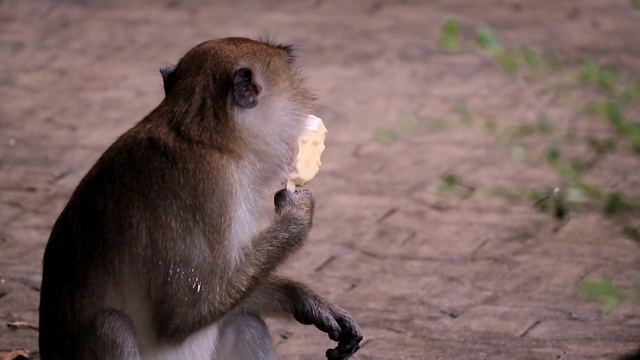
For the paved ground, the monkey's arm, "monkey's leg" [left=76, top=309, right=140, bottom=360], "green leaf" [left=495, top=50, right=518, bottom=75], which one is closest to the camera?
"green leaf" [left=495, top=50, right=518, bottom=75]

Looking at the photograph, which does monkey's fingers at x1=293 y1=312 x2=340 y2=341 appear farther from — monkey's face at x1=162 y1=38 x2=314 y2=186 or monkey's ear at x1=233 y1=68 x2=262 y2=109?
monkey's ear at x1=233 y1=68 x2=262 y2=109

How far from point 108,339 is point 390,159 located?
3944 millimetres

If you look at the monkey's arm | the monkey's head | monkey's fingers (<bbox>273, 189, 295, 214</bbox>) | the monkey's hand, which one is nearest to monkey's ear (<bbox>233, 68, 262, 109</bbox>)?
the monkey's head

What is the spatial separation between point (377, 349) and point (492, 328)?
55 cm

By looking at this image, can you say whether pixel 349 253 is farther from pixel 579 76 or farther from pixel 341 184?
pixel 579 76

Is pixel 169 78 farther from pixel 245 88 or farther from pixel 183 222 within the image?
pixel 183 222

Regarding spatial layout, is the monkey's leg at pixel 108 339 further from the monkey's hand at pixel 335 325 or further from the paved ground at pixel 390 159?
the paved ground at pixel 390 159

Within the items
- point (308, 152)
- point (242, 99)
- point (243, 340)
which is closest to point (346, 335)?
point (243, 340)

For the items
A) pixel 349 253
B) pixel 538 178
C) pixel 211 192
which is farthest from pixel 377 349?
pixel 538 178

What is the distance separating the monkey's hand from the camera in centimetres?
470

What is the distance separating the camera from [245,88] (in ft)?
14.3

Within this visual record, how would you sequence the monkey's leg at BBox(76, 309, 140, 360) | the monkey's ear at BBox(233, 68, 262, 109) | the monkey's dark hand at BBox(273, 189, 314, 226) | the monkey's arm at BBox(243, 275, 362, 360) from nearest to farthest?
the monkey's leg at BBox(76, 309, 140, 360), the monkey's ear at BBox(233, 68, 262, 109), the monkey's dark hand at BBox(273, 189, 314, 226), the monkey's arm at BBox(243, 275, 362, 360)

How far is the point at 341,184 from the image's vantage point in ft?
24.7

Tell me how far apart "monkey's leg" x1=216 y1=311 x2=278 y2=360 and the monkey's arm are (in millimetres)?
52
